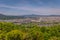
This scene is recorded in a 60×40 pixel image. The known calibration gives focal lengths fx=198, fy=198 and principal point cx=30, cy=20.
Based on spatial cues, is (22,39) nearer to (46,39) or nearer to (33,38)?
(33,38)

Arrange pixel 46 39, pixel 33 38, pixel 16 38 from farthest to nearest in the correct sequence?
pixel 46 39
pixel 33 38
pixel 16 38

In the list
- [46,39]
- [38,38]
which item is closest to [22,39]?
[38,38]

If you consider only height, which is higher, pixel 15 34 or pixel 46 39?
pixel 15 34

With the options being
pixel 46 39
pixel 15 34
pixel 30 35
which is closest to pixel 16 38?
pixel 15 34

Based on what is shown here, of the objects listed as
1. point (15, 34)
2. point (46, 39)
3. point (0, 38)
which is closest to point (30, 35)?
point (15, 34)

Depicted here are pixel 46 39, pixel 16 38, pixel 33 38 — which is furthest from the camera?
pixel 46 39

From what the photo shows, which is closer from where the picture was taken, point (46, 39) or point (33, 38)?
point (33, 38)

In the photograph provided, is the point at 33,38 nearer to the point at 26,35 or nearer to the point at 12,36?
the point at 26,35

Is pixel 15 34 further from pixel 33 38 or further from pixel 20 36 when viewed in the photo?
pixel 33 38

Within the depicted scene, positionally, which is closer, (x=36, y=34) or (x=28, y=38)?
(x=28, y=38)
